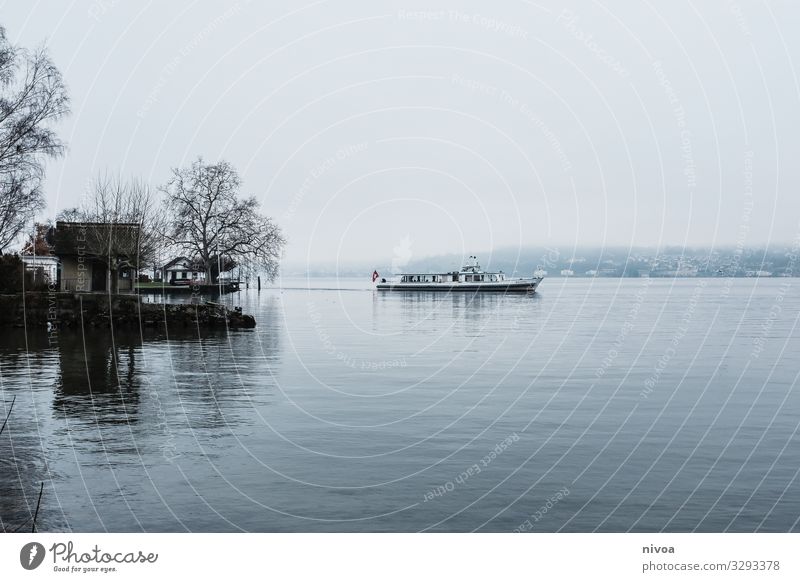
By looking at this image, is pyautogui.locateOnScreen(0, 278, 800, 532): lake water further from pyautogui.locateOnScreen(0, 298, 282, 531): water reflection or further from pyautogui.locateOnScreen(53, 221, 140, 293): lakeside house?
pyautogui.locateOnScreen(53, 221, 140, 293): lakeside house

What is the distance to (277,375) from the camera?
89.9 ft

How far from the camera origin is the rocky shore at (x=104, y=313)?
163ft

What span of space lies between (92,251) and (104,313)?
2244cm

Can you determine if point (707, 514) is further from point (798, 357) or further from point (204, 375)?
point (798, 357)

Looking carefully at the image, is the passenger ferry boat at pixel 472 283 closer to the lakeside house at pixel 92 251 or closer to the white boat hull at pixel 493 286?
the white boat hull at pixel 493 286

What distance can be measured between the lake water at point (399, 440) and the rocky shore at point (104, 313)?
1460cm

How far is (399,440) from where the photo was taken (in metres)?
17.3

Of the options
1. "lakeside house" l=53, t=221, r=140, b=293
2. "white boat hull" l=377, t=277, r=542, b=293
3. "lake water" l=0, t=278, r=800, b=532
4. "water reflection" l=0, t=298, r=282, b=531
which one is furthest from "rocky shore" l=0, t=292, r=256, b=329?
"white boat hull" l=377, t=277, r=542, b=293

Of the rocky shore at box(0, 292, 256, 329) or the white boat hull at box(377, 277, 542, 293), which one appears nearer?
the rocky shore at box(0, 292, 256, 329)

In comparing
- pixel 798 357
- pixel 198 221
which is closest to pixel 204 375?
pixel 798 357

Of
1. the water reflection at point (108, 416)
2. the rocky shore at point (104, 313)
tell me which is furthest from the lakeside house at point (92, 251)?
the water reflection at point (108, 416)

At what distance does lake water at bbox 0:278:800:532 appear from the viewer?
12.2 meters

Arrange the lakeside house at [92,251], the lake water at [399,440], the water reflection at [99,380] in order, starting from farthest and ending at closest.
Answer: the lakeside house at [92,251] < the water reflection at [99,380] < the lake water at [399,440]

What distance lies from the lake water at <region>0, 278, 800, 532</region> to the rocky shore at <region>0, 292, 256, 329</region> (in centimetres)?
1460
